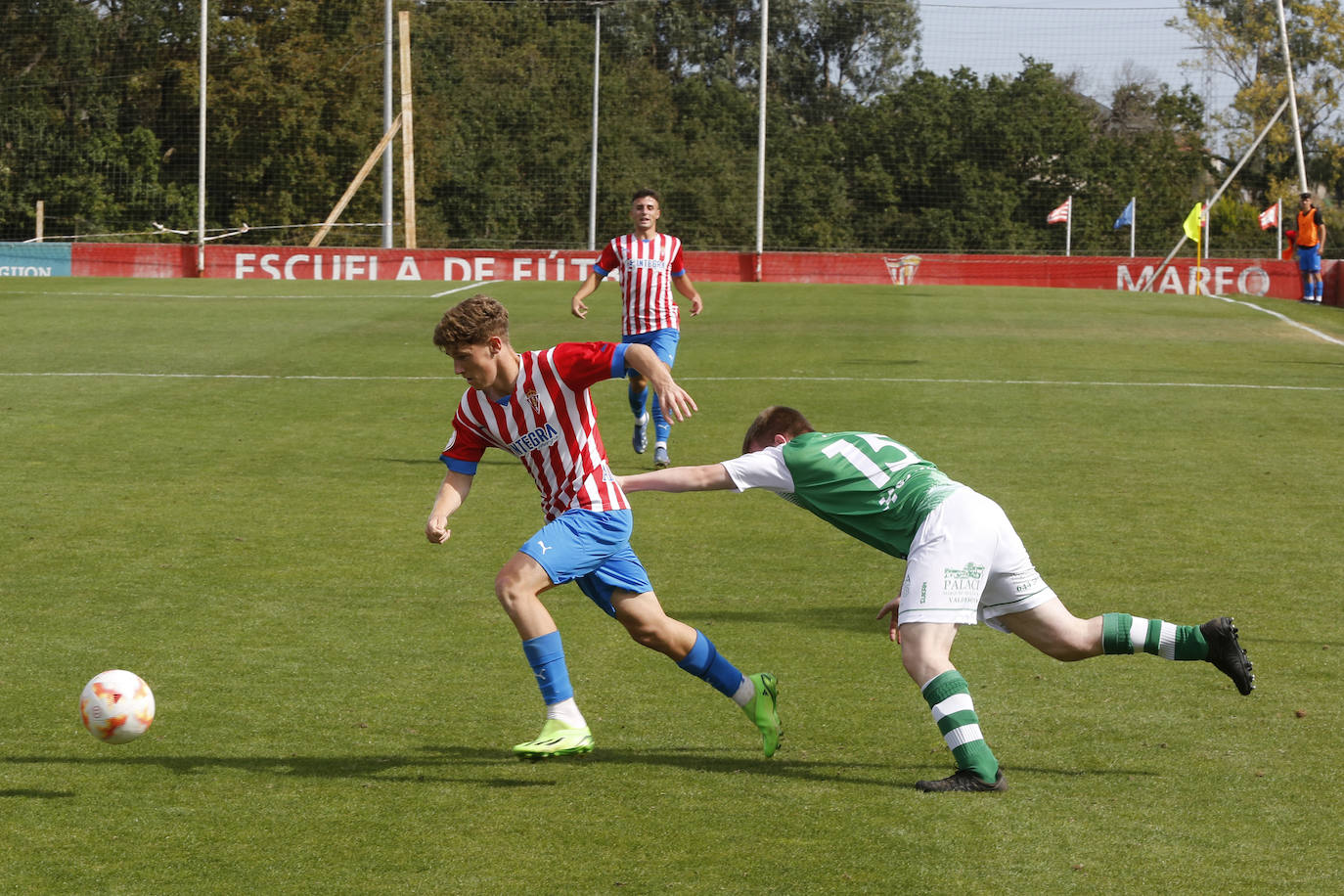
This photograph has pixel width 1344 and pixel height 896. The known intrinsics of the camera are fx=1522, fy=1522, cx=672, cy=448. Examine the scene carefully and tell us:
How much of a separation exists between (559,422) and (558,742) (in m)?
1.22

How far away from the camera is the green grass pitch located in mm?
4965

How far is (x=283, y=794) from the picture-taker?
5.48 meters

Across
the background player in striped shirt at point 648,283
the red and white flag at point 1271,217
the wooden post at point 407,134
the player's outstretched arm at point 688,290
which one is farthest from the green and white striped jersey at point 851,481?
the red and white flag at point 1271,217

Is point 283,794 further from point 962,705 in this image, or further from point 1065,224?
point 1065,224

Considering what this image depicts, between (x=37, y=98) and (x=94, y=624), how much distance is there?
4678cm

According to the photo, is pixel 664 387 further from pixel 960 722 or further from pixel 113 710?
pixel 113 710

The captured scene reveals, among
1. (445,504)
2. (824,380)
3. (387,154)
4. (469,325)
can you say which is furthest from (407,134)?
(469,325)

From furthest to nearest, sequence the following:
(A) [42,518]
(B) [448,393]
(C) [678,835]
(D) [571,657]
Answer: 1. (B) [448,393]
2. (A) [42,518]
3. (D) [571,657]
4. (C) [678,835]

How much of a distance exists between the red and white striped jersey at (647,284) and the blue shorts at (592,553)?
754 centimetres

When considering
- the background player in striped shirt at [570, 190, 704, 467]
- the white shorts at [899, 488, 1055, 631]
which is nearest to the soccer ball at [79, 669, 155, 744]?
the white shorts at [899, 488, 1055, 631]

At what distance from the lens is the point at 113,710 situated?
567cm

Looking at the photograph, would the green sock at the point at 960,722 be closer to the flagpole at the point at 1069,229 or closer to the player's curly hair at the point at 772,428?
the player's curly hair at the point at 772,428

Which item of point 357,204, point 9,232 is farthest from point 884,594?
point 9,232

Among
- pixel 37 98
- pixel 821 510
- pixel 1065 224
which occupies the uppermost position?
pixel 37 98
